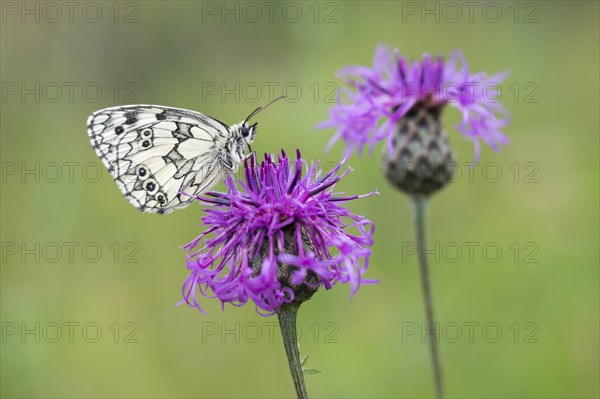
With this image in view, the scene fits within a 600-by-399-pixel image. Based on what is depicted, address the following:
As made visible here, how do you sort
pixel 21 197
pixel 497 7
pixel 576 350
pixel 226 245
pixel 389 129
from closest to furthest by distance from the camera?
pixel 226 245, pixel 389 129, pixel 576 350, pixel 21 197, pixel 497 7

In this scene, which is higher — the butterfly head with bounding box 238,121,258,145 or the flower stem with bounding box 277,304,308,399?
the butterfly head with bounding box 238,121,258,145

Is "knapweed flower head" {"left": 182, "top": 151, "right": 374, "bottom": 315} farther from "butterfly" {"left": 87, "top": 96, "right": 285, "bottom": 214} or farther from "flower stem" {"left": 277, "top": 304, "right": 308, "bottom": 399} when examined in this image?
"butterfly" {"left": 87, "top": 96, "right": 285, "bottom": 214}

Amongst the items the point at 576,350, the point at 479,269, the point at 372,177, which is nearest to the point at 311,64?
the point at 372,177

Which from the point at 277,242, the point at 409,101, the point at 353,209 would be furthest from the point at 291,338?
the point at 353,209

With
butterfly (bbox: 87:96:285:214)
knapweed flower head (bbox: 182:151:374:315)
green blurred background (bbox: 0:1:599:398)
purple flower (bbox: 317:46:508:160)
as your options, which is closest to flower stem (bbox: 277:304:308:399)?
knapweed flower head (bbox: 182:151:374:315)

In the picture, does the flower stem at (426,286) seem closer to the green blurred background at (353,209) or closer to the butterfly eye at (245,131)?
the butterfly eye at (245,131)

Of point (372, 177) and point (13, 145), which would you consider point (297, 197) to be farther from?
point (13, 145)
